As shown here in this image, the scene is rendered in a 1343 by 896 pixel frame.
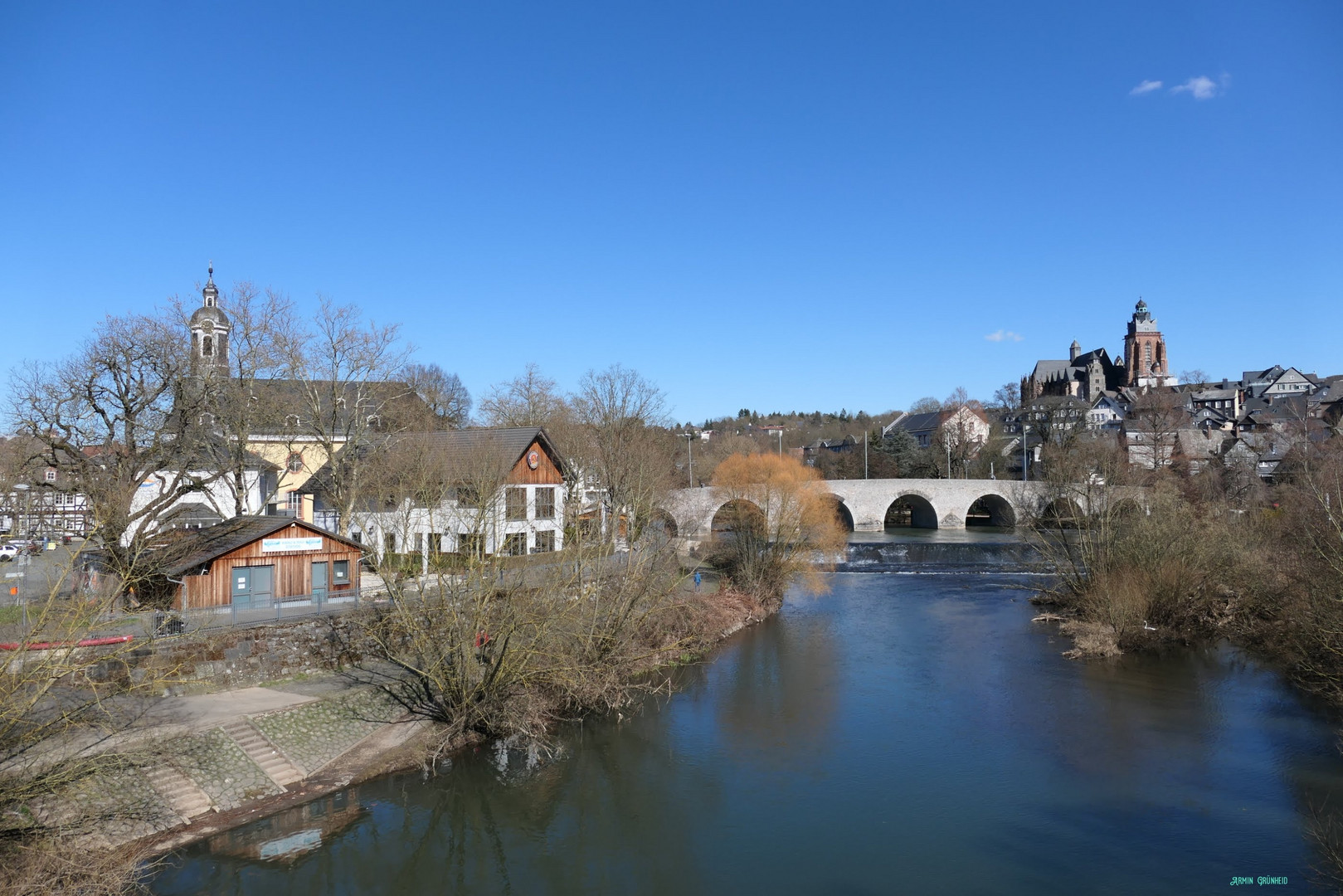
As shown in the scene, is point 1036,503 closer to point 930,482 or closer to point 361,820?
point 930,482

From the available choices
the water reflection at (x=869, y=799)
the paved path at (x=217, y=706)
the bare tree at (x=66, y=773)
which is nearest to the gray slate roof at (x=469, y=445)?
the paved path at (x=217, y=706)

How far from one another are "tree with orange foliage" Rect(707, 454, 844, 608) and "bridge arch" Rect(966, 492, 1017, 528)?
71.7ft

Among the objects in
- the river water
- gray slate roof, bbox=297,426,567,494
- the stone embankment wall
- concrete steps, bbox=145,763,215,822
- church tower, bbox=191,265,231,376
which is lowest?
the river water

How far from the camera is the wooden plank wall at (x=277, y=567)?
1795 cm

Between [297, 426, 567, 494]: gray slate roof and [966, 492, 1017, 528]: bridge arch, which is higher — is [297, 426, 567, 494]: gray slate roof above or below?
above

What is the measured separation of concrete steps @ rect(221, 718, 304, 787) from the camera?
41.9 ft

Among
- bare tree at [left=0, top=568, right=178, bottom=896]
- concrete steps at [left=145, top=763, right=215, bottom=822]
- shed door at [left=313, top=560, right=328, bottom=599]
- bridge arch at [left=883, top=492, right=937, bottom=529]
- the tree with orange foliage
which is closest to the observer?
bare tree at [left=0, top=568, right=178, bottom=896]

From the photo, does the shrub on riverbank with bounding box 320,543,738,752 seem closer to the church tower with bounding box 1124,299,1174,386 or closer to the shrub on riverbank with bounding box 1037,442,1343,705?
the shrub on riverbank with bounding box 1037,442,1343,705

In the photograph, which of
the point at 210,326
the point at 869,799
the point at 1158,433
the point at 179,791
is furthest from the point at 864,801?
the point at 1158,433

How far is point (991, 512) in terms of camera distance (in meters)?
53.5

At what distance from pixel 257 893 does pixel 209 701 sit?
5.42m

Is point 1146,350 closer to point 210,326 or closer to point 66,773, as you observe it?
point 210,326

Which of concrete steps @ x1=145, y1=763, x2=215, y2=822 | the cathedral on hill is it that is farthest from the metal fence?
the cathedral on hill

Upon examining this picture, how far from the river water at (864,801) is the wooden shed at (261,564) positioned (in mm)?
7309
